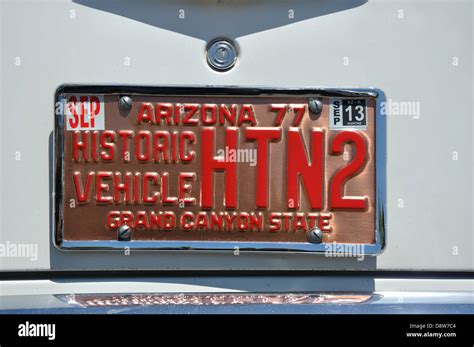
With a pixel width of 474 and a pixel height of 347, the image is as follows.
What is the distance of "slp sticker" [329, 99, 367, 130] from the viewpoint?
1.70m

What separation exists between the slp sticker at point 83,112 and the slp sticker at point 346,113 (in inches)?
25.2

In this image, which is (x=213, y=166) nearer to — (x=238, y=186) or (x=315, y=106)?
(x=238, y=186)

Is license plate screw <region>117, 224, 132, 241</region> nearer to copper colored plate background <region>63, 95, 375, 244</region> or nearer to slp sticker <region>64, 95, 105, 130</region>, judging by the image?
copper colored plate background <region>63, 95, 375, 244</region>

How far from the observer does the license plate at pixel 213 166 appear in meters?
1.69

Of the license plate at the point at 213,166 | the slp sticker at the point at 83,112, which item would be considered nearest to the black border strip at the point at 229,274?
the license plate at the point at 213,166

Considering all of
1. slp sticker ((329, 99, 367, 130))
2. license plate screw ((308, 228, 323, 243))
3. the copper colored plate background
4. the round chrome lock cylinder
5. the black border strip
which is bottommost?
the black border strip

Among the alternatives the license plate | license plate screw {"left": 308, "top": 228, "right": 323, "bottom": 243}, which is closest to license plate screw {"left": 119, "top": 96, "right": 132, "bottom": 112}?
the license plate

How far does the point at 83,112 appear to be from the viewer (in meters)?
1.69

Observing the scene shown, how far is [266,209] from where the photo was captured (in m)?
1.70

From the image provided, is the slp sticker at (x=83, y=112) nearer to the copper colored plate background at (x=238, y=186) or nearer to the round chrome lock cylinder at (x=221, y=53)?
the copper colored plate background at (x=238, y=186)

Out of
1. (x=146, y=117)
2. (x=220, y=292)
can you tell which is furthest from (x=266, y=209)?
(x=146, y=117)

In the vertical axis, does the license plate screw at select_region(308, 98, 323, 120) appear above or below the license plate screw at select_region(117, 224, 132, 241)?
above

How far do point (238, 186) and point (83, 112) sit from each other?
0.48 metres
